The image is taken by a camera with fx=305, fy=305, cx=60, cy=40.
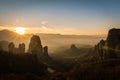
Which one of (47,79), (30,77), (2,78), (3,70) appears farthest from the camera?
(3,70)

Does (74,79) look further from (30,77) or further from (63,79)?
(30,77)

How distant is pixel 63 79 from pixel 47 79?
43.0 ft

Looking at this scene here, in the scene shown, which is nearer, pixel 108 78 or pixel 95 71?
pixel 108 78

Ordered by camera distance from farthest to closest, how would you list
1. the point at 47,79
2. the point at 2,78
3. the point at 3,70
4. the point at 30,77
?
the point at 3,70, the point at 47,79, the point at 30,77, the point at 2,78

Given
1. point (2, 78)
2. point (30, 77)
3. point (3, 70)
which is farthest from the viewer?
point (3, 70)

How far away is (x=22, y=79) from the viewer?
543 feet

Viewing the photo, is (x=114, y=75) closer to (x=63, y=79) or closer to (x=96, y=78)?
(x=96, y=78)

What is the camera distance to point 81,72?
191625mm

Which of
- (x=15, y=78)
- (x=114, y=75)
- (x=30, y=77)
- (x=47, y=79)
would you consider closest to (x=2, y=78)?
(x=15, y=78)

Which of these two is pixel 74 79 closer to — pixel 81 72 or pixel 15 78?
pixel 81 72

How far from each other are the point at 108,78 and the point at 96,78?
6784mm

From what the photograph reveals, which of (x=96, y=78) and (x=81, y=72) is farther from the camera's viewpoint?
(x=81, y=72)

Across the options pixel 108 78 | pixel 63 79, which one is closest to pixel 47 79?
pixel 63 79

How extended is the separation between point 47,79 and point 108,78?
37308mm
